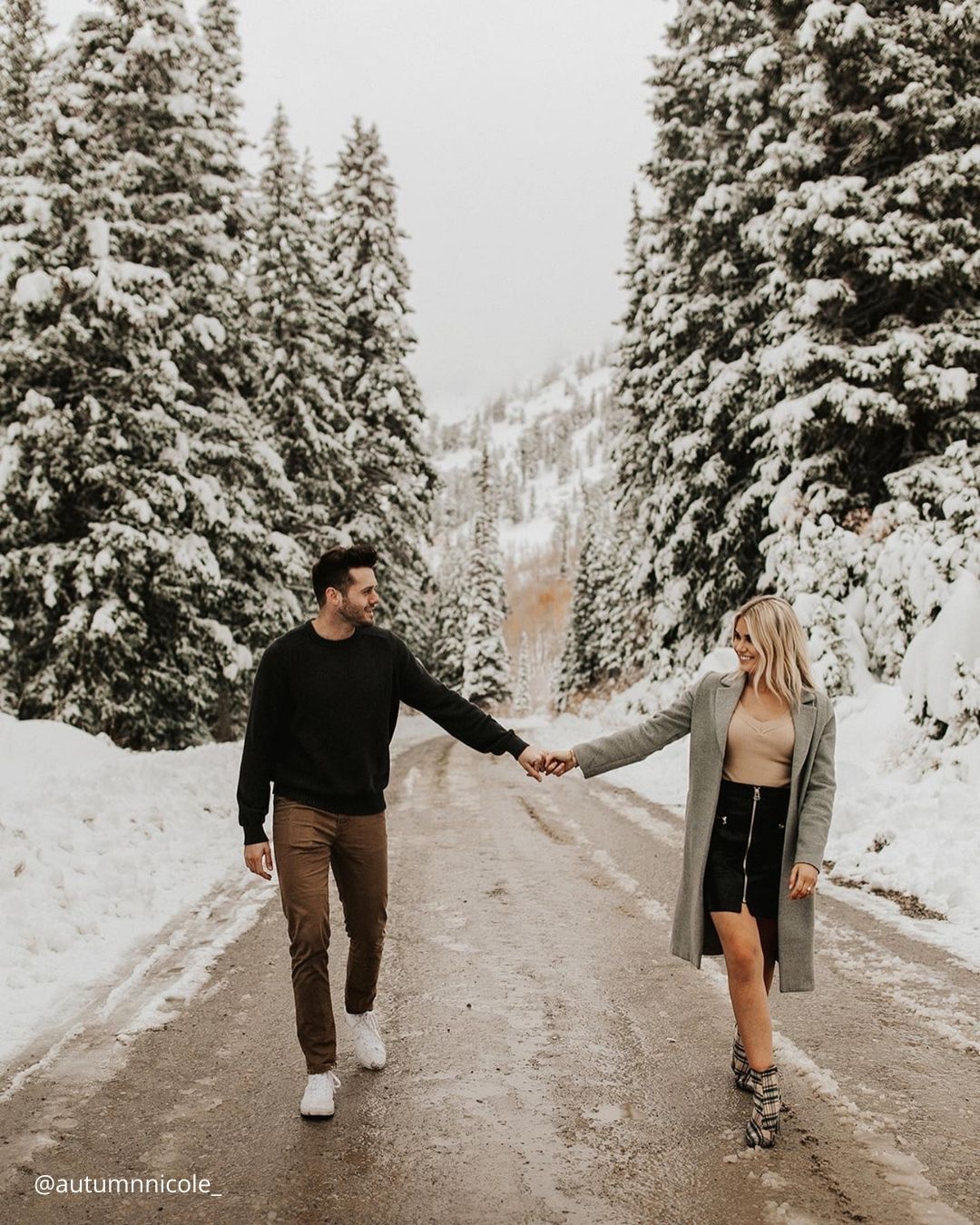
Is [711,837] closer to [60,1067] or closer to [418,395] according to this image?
[60,1067]

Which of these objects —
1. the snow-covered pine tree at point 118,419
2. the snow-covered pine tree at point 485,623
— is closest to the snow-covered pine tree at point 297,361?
the snow-covered pine tree at point 118,419

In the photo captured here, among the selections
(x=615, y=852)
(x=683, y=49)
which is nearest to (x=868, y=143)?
(x=683, y=49)

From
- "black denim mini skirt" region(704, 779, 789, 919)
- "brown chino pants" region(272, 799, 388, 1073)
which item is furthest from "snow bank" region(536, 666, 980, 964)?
"brown chino pants" region(272, 799, 388, 1073)

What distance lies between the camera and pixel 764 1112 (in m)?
3.84

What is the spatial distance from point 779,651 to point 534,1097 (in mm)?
2241

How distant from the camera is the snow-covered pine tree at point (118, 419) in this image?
1509 cm

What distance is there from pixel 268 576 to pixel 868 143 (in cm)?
1338

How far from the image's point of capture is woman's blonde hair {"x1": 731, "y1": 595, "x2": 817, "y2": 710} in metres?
4.22

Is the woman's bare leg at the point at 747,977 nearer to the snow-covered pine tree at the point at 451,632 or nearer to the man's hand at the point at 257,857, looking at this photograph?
the man's hand at the point at 257,857

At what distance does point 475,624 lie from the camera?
5666 centimetres

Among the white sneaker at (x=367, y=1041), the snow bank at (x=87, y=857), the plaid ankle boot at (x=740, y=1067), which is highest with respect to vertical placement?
the plaid ankle boot at (x=740, y=1067)

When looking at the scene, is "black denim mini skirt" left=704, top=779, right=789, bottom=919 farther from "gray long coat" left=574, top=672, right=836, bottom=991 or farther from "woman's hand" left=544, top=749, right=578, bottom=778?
"woman's hand" left=544, top=749, right=578, bottom=778

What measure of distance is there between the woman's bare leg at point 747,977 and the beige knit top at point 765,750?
58cm

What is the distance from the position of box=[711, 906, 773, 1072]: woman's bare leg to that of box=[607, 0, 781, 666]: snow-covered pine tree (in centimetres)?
1397
